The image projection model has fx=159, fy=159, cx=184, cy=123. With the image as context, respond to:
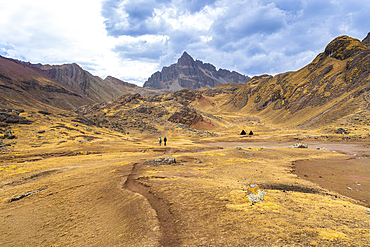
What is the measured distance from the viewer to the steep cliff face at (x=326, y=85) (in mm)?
54000

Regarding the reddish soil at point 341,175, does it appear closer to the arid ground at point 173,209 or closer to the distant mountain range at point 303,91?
the arid ground at point 173,209

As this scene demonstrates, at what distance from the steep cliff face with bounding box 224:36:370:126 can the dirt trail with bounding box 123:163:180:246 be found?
5903cm

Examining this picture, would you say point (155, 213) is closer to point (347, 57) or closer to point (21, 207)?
point (21, 207)

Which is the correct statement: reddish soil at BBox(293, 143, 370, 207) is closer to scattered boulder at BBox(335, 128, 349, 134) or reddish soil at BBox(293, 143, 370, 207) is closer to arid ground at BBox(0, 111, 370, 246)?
arid ground at BBox(0, 111, 370, 246)

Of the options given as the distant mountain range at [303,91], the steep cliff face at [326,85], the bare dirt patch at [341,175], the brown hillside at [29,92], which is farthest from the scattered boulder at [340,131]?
the brown hillside at [29,92]

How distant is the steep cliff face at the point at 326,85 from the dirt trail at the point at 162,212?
194ft

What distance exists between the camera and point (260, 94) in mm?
121562

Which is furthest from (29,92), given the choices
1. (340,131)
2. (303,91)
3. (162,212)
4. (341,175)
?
(303,91)

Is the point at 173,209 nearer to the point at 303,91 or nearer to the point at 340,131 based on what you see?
the point at 340,131

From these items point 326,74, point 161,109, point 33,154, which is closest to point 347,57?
point 326,74

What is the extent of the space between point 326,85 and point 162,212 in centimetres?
8665

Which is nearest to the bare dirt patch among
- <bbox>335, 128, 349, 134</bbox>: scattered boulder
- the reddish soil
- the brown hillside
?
the reddish soil

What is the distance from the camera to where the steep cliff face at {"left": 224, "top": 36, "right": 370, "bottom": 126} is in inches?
2126

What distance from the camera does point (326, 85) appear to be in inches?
2613
